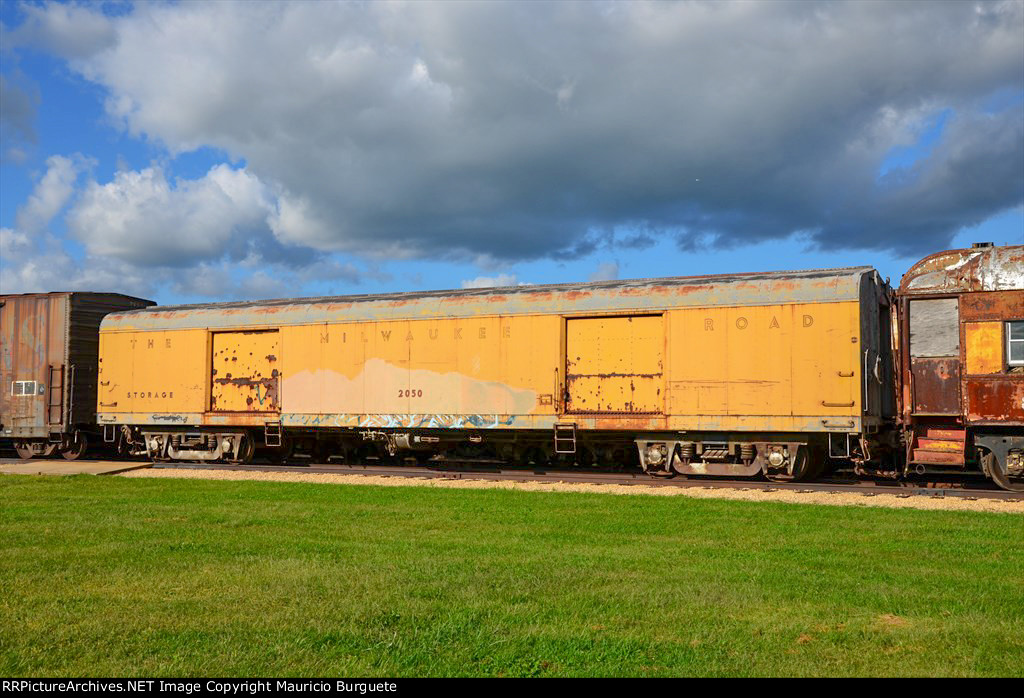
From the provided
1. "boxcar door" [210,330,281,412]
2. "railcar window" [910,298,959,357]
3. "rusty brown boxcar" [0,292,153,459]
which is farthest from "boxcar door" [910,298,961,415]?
"rusty brown boxcar" [0,292,153,459]

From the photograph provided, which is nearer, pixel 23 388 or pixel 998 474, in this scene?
pixel 998 474

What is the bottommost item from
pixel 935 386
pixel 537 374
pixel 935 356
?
pixel 935 386

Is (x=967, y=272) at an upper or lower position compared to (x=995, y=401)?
upper

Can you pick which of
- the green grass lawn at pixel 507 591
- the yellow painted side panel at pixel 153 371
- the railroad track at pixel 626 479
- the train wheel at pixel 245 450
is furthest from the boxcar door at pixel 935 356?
the yellow painted side panel at pixel 153 371

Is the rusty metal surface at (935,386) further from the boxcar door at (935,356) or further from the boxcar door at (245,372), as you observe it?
the boxcar door at (245,372)

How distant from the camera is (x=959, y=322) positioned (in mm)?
14539

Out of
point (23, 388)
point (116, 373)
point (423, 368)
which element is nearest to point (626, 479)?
point (423, 368)

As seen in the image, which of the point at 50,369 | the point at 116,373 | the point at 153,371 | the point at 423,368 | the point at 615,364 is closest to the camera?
the point at 615,364

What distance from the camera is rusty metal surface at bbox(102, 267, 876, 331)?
15266 millimetres

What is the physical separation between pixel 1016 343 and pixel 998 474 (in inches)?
85.3

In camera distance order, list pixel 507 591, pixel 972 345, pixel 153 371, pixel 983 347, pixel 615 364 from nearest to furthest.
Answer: pixel 507 591, pixel 983 347, pixel 972 345, pixel 615 364, pixel 153 371

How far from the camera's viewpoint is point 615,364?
1656cm

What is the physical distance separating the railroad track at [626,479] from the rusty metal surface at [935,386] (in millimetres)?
1336

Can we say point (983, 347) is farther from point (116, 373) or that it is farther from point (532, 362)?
point (116, 373)
